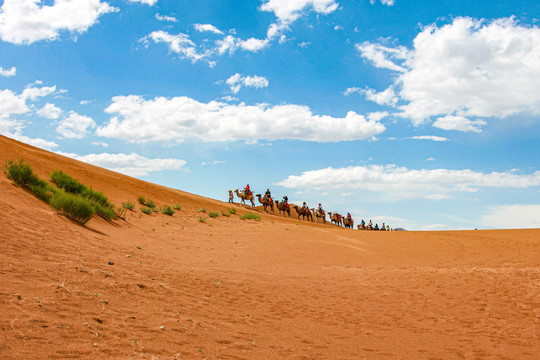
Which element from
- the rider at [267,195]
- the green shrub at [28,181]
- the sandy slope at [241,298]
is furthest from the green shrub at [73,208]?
the rider at [267,195]

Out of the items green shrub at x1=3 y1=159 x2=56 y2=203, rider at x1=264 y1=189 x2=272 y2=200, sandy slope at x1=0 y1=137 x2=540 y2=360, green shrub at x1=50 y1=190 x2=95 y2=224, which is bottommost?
sandy slope at x1=0 y1=137 x2=540 y2=360

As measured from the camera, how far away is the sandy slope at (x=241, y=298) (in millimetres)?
5234

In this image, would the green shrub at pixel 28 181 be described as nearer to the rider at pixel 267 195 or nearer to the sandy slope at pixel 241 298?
the sandy slope at pixel 241 298

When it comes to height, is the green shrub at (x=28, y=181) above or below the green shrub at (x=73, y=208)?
above

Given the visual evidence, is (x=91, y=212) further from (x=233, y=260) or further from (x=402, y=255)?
(x=402, y=255)

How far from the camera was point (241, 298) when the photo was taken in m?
9.31

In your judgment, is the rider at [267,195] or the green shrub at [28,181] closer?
the green shrub at [28,181]

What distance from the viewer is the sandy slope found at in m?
5.23

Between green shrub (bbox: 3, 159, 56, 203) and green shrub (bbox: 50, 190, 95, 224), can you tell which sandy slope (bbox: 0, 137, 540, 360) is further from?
green shrub (bbox: 3, 159, 56, 203)

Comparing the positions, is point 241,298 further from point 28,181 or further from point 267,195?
point 267,195

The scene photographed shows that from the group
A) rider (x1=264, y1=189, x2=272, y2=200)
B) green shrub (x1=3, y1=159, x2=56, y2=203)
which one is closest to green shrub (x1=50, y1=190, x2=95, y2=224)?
green shrub (x1=3, y1=159, x2=56, y2=203)

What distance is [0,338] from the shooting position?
4.16 m

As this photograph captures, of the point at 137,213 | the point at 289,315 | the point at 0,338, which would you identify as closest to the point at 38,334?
the point at 0,338

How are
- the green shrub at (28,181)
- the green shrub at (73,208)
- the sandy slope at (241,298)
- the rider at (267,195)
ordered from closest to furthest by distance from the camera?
the sandy slope at (241,298)
the green shrub at (73,208)
the green shrub at (28,181)
the rider at (267,195)
